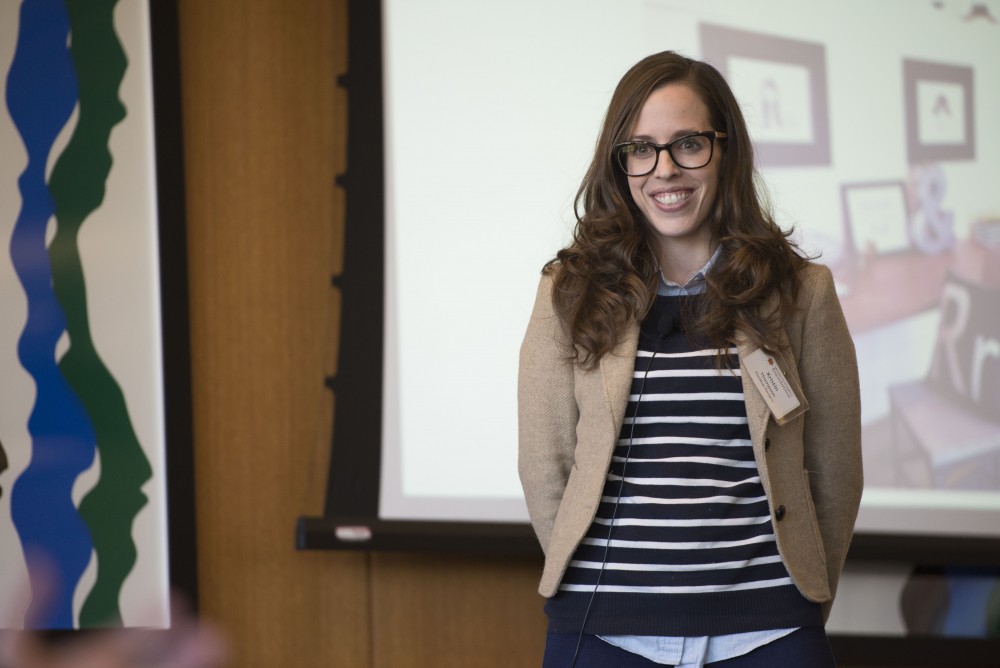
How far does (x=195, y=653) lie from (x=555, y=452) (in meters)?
1.25

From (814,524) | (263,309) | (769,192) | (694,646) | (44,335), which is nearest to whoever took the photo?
(694,646)

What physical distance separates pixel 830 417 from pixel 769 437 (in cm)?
18

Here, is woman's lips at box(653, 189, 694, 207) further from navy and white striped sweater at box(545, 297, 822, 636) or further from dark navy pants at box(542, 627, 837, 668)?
dark navy pants at box(542, 627, 837, 668)

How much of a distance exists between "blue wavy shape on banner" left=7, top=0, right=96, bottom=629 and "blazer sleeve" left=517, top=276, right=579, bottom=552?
1920mm

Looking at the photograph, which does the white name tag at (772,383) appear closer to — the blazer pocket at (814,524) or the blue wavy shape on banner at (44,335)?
the blazer pocket at (814,524)

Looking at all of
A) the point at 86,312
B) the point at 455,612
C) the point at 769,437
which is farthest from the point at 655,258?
the point at 86,312

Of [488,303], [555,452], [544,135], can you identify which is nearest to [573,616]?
[555,452]

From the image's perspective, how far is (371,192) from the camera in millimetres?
3154

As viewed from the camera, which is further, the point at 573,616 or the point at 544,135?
the point at 544,135

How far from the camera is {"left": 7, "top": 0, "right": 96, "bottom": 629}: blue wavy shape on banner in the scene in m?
3.15

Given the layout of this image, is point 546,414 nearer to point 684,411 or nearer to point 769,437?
point 684,411

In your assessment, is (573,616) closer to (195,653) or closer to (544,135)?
(195,653)

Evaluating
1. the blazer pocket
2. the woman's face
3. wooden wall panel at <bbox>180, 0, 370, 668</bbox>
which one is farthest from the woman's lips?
wooden wall panel at <bbox>180, 0, 370, 668</bbox>

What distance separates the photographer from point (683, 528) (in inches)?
60.7
